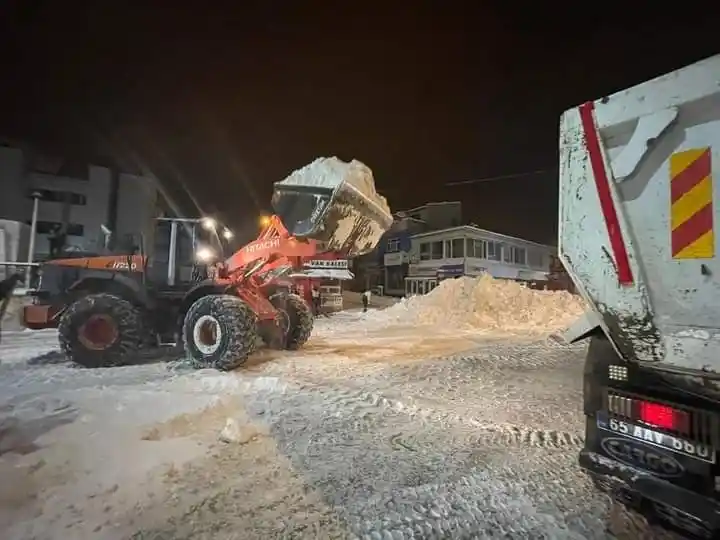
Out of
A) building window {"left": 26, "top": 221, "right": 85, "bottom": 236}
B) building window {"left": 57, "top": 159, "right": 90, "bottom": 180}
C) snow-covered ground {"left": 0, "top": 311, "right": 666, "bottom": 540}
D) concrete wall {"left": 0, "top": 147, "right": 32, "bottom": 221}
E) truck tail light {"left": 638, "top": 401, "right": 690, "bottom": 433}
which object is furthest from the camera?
building window {"left": 57, "top": 159, "right": 90, "bottom": 180}

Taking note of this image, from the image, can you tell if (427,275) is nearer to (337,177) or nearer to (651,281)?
(337,177)

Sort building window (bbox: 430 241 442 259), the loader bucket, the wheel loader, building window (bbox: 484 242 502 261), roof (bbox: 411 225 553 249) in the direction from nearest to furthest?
the loader bucket < the wheel loader < roof (bbox: 411 225 553 249) < building window (bbox: 484 242 502 261) < building window (bbox: 430 241 442 259)

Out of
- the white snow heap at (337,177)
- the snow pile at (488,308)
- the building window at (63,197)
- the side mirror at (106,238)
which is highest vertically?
the building window at (63,197)

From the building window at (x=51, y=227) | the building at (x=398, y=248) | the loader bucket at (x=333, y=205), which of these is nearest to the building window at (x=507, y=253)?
the building at (x=398, y=248)

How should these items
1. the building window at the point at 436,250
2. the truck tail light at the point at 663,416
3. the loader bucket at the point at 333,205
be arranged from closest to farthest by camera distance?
the truck tail light at the point at 663,416, the loader bucket at the point at 333,205, the building window at the point at 436,250

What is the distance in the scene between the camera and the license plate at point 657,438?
2.08 m

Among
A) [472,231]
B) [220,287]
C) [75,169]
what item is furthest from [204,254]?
[75,169]

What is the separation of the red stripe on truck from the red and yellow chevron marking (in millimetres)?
229

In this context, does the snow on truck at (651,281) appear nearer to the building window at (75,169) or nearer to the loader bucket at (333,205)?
the loader bucket at (333,205)

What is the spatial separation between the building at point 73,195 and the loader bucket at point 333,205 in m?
21.8

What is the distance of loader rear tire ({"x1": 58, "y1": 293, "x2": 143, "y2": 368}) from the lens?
7.45 m

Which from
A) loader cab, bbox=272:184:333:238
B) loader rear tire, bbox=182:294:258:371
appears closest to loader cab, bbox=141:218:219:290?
loader rear tire, bbox=182:294:258:371

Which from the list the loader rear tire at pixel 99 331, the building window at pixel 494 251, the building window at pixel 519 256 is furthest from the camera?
the building window at pixel 519 256

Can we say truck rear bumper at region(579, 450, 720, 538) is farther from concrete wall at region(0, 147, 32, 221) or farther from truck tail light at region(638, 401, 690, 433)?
concrete wall at region(0, 147, 32, 221)
